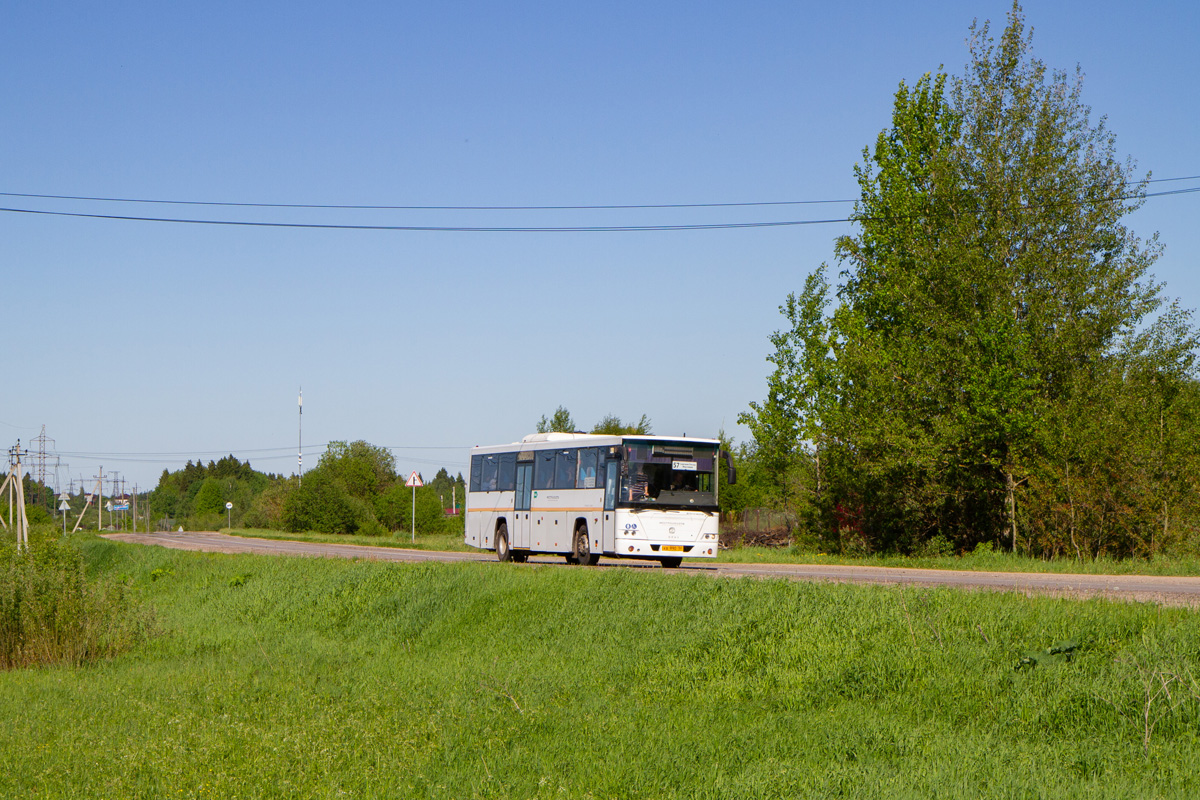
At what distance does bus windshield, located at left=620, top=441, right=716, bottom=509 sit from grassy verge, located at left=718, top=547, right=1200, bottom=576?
5029 mm

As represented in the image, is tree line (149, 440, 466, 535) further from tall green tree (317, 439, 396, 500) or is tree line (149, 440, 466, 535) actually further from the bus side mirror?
the bus side mirror

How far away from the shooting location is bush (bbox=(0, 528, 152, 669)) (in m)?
17.4

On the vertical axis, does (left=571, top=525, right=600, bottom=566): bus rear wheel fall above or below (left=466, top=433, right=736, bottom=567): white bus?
below

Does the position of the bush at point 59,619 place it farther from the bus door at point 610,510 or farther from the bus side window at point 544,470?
the bus side window at point 544,470

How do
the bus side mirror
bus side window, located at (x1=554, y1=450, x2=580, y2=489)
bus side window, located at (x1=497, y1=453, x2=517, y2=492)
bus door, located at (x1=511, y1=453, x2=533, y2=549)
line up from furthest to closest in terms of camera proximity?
bus side window, located at (x1=497, y1=453, x2=517, y2=492)
bus door, located at (x1=511, y1=453, x2=533, y2=549)
bus side window, located at (x1=554, y1=450, x2=580, y2=489)
the bus side mirror

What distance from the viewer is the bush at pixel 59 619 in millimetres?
17375

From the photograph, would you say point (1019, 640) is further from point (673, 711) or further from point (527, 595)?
point (527, 595)

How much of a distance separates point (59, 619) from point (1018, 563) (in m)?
19.9

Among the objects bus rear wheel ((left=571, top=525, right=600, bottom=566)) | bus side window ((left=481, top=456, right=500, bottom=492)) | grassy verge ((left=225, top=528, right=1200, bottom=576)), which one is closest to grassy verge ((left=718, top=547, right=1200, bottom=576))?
grassy verge ((left=225, top=528, right=1200, bottom=576))

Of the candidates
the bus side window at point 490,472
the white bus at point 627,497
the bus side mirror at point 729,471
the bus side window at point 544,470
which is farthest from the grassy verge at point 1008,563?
the bus side window at point 490,472

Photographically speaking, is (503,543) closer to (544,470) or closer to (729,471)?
(544,470)

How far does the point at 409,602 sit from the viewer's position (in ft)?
63.9

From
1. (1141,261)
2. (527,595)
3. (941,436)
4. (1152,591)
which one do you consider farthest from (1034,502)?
(527,595)

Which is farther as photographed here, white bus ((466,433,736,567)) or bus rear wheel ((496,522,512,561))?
bus rear wheel ((496,522,512,561))
